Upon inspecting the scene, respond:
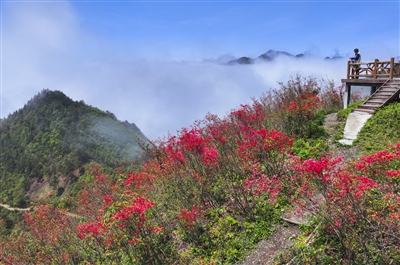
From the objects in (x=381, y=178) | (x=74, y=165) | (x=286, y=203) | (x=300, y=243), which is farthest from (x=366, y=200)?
(x=74, y=165)

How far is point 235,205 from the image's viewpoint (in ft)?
27.2

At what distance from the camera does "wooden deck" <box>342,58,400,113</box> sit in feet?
41.3

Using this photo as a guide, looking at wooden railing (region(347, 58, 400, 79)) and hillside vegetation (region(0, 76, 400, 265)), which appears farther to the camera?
wooden railing (region(347, 58, 400, 79))

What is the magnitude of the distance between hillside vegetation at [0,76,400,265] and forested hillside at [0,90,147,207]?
58.0m

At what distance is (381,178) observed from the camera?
5.89 m

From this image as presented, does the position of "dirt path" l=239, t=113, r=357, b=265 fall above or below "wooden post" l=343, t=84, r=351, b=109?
below

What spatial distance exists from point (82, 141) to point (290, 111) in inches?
2959

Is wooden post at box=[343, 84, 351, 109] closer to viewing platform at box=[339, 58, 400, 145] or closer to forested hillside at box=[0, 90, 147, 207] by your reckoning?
viewing platform at box=[339, 58, 400, 145]

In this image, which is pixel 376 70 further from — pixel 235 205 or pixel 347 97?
pixel 235 205

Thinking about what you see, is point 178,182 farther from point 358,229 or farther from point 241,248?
point 358,229

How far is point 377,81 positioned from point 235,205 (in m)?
11.3

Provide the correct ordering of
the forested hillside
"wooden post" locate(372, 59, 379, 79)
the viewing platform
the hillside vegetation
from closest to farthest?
the hillside vegetation → the viewing platform → "wooden post" locate(372, 59, 379, 79) → the forested hillside

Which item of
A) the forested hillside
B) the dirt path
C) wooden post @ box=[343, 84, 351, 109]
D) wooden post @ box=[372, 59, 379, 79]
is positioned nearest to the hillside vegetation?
the dirt path

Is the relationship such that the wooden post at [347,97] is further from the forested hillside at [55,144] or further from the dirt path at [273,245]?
the forested hillside at [55,144]
